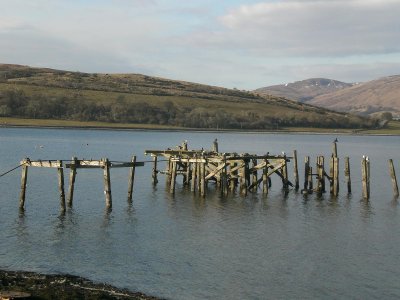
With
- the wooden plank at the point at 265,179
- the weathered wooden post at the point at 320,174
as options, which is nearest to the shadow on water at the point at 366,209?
the weathered wooden post at the point at 320,174

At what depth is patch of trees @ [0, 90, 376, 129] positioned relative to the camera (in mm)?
150000

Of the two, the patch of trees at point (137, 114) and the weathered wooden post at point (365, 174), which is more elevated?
the patch of trees at point (137, 114)

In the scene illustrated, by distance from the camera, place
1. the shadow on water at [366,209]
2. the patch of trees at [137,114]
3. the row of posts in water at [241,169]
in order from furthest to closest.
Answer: the patch of trees at [137,114], the row of posts in water at [241,169], the shadow on water at [366,209]

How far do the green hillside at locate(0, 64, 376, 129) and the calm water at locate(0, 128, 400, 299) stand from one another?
11229 cm

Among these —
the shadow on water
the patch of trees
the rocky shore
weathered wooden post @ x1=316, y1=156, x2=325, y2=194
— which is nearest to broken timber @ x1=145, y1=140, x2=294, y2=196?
weathered wooden post @ x1=316, y1=156, x2=325, y2=194

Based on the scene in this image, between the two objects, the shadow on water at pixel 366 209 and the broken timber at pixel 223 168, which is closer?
the shadow on water at pixel 366 209

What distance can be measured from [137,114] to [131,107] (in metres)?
2.36

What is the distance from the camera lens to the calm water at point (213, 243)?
72.7 feet

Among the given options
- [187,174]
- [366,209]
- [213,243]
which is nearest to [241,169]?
[187,174]

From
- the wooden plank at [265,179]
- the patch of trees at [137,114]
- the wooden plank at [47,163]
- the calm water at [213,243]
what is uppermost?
the patch of trees at [137,114]

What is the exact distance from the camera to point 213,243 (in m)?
27.8

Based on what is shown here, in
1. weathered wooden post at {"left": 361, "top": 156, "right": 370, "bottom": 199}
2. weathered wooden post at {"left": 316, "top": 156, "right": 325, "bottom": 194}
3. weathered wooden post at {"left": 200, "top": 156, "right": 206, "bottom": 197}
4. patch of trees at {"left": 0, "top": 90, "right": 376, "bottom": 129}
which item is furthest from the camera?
patch of trees at {"left": 0, "top": 90, "right": 376, "bottom": 129}

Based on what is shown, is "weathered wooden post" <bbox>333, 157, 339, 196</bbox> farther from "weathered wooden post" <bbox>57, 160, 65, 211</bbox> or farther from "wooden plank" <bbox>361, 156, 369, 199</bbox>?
"weathered wooden post" <bbox>57, 160, 65, 211</bbox>

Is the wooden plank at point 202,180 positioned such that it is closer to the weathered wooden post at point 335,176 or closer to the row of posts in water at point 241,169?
the row of posts in water at point 241,169
